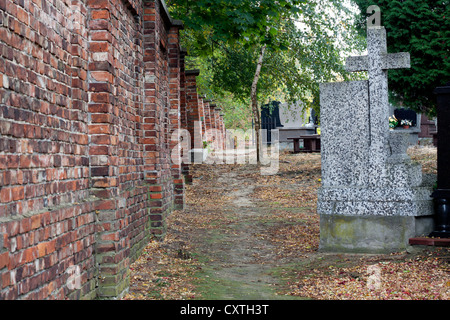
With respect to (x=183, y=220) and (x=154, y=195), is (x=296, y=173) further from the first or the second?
(x=154, y=195)

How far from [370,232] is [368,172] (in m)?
0.75

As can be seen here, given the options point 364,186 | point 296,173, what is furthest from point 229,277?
point 296,173

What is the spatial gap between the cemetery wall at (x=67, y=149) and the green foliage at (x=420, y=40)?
6.25 meters

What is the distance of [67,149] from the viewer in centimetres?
391

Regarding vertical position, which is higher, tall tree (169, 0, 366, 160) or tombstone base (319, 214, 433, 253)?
tall tree (169, 0, 366, 160)

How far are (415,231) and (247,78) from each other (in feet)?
45.4

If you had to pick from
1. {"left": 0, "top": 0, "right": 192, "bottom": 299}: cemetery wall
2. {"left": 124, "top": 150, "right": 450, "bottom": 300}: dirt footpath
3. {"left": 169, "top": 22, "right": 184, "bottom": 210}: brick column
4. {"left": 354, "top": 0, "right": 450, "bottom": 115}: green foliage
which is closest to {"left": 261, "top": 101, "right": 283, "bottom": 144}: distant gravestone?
{"left": 354, "top": 0, "right": 450, "bottom": 115}: green foliage

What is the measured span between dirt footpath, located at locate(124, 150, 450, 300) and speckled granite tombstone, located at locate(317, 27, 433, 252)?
1.04ft

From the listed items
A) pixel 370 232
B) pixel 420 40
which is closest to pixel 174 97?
pixel 420 40

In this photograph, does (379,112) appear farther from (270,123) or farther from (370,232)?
(270,123)

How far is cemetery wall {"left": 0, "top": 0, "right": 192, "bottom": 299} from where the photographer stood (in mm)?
2916

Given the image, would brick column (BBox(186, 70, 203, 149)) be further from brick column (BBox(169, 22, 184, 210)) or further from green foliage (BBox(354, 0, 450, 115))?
green foliage (BBox(354, 0, 450, 115))

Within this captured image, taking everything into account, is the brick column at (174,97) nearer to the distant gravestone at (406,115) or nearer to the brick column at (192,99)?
the brick column at (192,99)

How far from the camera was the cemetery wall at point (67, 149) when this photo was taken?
292cm
